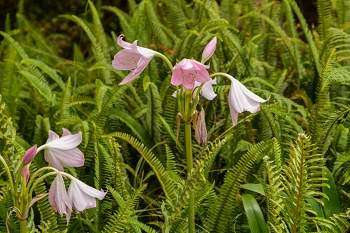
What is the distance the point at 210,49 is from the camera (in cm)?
190

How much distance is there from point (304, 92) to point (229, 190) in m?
0.97

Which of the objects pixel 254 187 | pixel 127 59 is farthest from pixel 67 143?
pixel 254 187

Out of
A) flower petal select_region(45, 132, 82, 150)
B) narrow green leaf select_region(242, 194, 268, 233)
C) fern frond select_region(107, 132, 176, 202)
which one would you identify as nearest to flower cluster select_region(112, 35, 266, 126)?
flower petal select_region(45, 132, 82, 150)

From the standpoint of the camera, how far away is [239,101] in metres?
1.78

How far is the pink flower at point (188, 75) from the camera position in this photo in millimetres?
1699

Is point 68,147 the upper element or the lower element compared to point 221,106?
upper

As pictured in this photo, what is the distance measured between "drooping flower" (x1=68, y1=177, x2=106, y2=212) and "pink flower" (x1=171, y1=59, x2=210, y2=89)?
38 cm

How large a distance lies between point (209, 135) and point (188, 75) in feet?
3.25

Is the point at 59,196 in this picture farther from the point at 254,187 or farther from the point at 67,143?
the point at 254,187

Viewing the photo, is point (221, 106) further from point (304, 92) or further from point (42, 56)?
point (42, 56)

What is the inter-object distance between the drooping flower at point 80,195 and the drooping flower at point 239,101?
1.50ft

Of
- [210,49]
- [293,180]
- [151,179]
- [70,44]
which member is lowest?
[70,44]

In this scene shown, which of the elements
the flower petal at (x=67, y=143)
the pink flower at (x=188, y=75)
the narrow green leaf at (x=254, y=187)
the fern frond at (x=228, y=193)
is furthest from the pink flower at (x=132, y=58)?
the narrow green leaf at (x=254, y=187)

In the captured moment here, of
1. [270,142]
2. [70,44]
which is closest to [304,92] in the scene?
[270,142]
